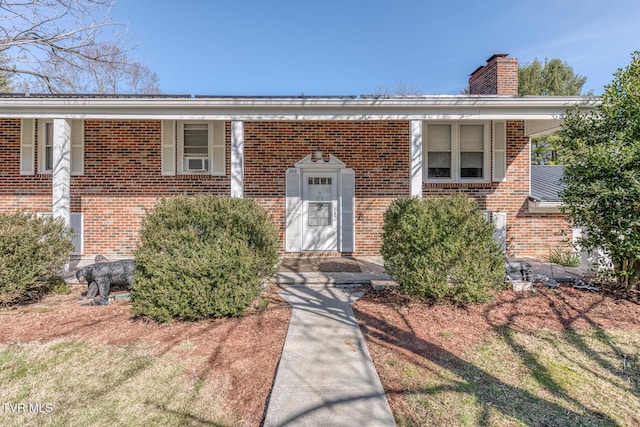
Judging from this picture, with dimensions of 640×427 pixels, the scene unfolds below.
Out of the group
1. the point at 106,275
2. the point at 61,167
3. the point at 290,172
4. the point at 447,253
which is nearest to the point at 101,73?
the point at 61,167

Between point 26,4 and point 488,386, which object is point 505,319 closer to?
point 488,386

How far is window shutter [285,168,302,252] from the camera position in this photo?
8.15 metres

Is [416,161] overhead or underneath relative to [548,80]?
underneath

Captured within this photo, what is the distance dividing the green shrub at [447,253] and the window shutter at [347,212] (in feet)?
11.5

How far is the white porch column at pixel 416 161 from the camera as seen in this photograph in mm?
6152

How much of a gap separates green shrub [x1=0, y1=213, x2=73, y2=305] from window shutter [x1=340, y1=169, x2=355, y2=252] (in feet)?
17.9

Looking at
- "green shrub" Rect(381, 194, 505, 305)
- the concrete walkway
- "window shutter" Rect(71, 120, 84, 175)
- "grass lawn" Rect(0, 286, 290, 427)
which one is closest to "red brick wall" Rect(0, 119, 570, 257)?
"window shutter" Rect(71, 120, 84, 175)

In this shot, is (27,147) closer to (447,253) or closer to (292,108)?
(292,108)

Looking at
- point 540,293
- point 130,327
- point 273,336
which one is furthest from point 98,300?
point 540,293

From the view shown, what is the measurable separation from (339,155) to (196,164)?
3558 mm

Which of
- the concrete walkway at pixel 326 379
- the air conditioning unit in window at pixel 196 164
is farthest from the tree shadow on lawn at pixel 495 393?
the air conditioning unit in window at pixel 196 164

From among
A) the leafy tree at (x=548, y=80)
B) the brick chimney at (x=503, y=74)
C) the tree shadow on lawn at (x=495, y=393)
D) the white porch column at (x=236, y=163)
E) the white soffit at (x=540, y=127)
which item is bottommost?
the tree shadow on lawn at (x=495, y=393)

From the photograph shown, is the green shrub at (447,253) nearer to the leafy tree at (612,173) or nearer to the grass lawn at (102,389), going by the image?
the leafy tree at (612,173)

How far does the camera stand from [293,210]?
8.19 meters
